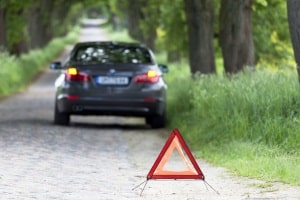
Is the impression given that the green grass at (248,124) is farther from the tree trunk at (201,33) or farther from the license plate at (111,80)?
the tree trunk at (201,33)

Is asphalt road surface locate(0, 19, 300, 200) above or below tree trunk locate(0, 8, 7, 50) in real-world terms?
above

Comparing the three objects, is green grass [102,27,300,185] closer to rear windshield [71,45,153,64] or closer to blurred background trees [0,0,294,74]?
rear windshield [71,45,153,64]

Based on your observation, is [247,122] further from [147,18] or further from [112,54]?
[147,18]

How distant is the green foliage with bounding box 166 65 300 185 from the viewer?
1015 cm

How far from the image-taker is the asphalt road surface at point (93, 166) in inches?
330

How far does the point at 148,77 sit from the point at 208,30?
5923 millimetres

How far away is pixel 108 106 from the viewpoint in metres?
15.7

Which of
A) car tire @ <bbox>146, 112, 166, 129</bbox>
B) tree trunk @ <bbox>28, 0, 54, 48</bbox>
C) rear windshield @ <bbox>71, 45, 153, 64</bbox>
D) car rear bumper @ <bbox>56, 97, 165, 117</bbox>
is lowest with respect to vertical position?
tree trunk @ <bbox>28, 0, 54, 48</bbox>

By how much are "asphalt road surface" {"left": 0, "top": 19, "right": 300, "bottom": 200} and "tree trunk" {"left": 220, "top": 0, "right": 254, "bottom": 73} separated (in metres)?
2.72

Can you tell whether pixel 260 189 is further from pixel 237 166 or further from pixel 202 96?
pixel 202 96

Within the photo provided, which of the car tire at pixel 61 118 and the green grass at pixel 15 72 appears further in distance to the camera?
the green grass at pixel 15 72

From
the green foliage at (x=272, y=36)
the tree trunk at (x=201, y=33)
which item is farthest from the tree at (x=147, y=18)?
the tree trunk at (x=201, y=33)

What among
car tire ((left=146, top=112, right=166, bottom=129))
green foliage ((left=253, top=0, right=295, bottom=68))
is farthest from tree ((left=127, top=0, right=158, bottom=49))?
car tire ((left=146, top=112, right=166, bottom=129))

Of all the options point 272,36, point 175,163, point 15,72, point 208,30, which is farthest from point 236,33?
point 15,72
